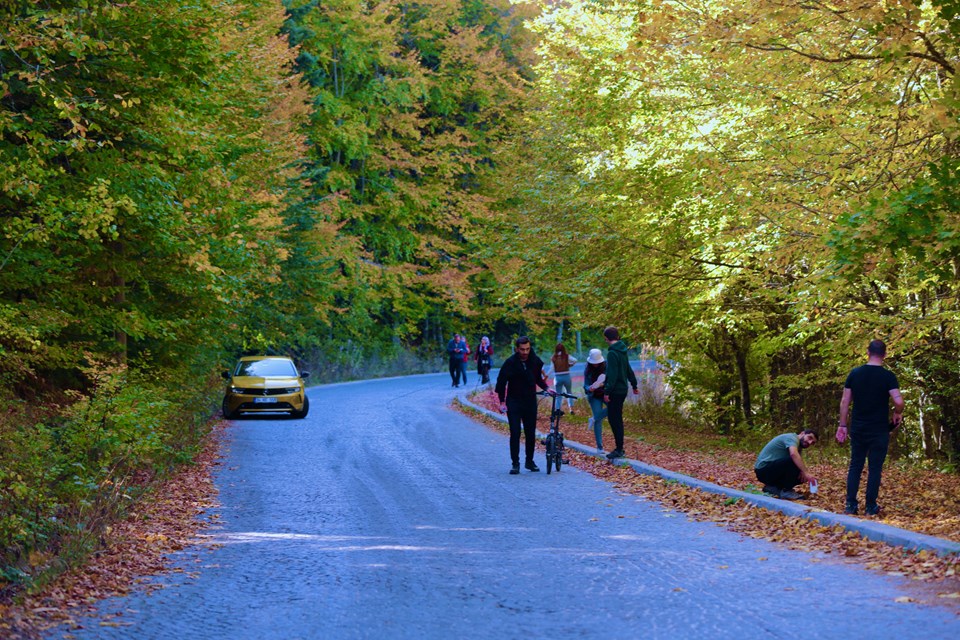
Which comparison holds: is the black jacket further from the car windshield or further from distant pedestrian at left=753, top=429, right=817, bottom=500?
the car windshield

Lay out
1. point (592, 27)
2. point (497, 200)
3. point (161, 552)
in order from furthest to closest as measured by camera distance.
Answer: point (497, 200)
point (592, 27)
point (161, 552)

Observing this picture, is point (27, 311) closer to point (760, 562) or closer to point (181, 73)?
point (181, 73)

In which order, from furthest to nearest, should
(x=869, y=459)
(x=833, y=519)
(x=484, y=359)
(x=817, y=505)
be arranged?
(x=484, y=359), (x=817, y=505), (x=869, y=459), (x=833, y=519)

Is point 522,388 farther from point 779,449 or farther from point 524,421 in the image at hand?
point 779,449

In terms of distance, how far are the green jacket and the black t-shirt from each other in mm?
5762

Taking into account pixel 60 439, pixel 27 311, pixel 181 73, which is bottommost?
pixel 60 439

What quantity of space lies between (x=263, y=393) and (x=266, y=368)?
1244 mm

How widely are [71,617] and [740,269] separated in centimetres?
1332

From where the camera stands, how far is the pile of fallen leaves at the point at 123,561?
23.1 ft

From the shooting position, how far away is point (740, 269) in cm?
1823

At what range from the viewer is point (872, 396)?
1143 centimetres

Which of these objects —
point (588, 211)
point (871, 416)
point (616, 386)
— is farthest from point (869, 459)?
point (588, 211)

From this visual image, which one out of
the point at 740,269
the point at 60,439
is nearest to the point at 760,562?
the point at 60,439

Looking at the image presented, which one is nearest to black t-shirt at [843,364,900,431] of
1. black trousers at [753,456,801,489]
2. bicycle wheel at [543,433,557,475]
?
black trousers at [753,456,801,489]
